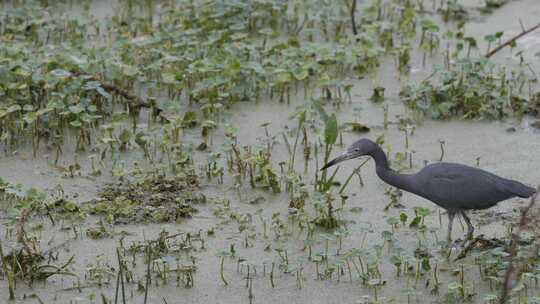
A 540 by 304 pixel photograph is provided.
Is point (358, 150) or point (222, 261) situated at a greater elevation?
point (358, 150)

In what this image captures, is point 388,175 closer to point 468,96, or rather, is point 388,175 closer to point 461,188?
point 461,188

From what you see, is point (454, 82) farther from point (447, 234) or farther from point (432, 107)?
point (447, 234)

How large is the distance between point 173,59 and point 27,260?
246 centimetres

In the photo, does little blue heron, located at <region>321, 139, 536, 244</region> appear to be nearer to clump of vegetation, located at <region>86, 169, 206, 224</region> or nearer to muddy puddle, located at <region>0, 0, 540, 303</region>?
muddy puddle, located at <region>0, 0, 540, 303</region>

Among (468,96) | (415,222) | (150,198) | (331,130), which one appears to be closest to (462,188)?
(415,222)

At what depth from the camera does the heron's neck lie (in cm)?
541

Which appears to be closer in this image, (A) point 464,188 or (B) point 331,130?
(A) point 464,188

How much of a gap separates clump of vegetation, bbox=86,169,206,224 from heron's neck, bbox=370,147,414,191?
0.98m

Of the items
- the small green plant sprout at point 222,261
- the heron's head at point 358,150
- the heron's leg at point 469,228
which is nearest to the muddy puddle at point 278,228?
the small green plant sprout at point 222,261

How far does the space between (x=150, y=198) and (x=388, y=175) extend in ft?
4.32

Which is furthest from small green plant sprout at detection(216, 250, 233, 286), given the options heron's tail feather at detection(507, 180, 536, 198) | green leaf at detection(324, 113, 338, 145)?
heron's tail feather at detection(507, 180, 536, 198)

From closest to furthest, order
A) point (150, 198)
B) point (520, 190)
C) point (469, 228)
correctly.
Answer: point (520, 190), point (469, 228), point (150, 198)

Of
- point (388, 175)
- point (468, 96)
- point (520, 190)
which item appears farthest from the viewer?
point (468, 96)

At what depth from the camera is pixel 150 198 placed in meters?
5.71
